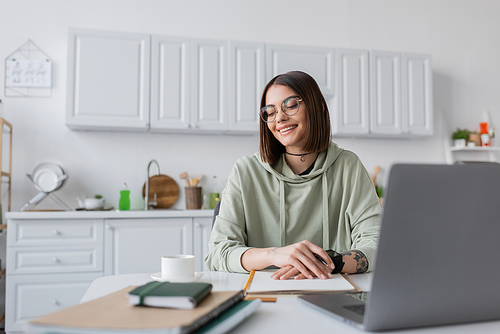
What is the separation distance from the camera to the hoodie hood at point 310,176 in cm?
137

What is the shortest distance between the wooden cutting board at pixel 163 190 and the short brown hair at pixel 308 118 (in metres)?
2.08

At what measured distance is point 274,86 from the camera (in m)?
1.43

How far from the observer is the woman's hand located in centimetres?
96

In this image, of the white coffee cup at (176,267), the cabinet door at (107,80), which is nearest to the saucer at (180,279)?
the white coffee cup at (176,267)

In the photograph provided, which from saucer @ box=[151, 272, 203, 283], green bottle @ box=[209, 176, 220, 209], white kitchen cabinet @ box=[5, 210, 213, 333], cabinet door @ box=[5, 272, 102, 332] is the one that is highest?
green bottle @ box=[209, 176, 220, 209]

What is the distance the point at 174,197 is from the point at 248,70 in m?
1.24

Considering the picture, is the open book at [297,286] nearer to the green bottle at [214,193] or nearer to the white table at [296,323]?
the white table at [296,323]

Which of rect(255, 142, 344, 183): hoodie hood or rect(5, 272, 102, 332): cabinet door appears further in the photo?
rect(5, 272, 102, 332): cabinet door

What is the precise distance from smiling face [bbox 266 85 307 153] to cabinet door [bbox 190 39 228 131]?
71.3 inches

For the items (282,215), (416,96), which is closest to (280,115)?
(282,215)

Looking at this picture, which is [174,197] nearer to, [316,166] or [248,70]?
[248,70]

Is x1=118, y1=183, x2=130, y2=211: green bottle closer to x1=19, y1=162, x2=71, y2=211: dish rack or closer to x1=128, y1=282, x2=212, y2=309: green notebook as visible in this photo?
x1=19, y1=162, x2=71, y2=211: dish rack

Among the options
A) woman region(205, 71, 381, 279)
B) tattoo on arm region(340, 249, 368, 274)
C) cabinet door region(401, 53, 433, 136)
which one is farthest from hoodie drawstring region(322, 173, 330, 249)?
cabinet door region(401, 53, 433, 136)

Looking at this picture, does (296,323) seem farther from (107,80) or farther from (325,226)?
(107,80)
